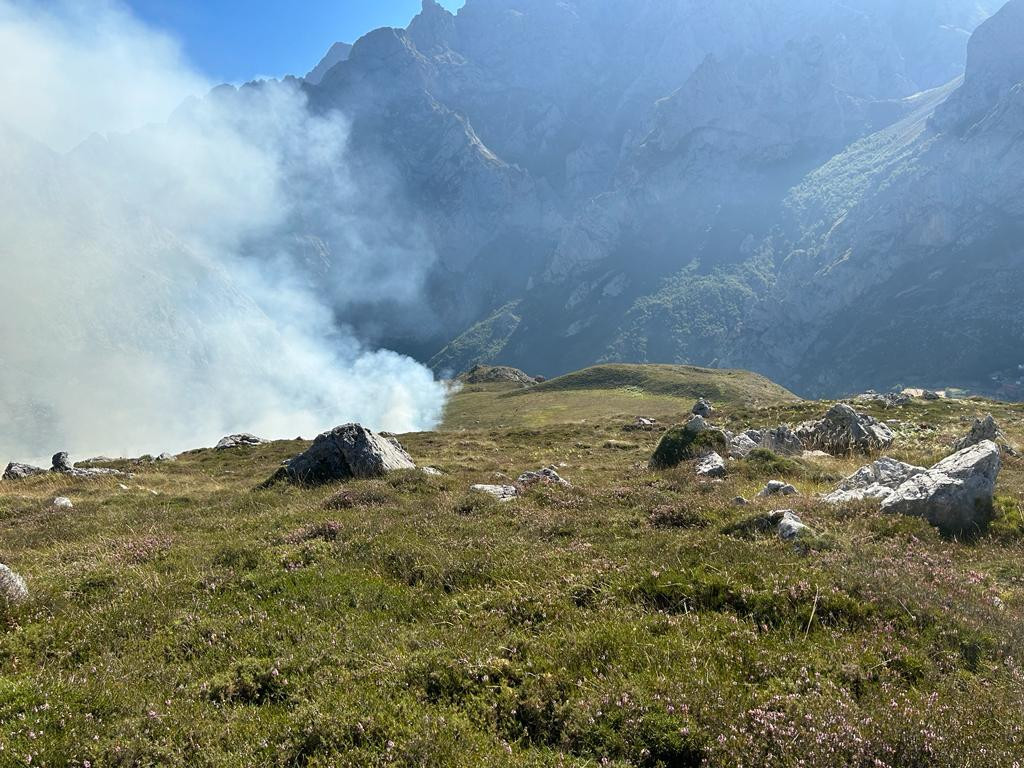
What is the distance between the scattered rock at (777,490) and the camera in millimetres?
15883

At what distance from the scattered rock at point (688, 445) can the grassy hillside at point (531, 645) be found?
10.5m

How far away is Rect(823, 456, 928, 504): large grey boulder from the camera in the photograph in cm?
1441

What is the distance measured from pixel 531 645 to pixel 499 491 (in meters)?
11.5

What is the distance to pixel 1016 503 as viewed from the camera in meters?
13.3

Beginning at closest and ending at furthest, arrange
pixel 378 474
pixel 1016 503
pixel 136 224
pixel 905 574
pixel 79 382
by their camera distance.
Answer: pixel 905 574
pixel 1016 503
pixel 378 474
pixel 79 382
pixel 136 224

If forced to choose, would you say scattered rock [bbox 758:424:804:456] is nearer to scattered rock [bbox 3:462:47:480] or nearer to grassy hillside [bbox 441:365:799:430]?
scattered rock [bbox 3:462:47:480]

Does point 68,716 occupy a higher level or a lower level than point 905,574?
higher

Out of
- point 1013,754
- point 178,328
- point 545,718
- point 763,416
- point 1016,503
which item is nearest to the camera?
point 1013,754

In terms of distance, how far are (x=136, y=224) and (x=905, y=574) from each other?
20019 centimetres

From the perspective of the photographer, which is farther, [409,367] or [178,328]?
[409,367]

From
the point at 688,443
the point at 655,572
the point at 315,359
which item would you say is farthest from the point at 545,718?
the point at 315,359

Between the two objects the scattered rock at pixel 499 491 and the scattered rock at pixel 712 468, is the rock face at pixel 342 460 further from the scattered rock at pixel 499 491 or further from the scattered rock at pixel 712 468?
the scattered rock at pixel 712 468

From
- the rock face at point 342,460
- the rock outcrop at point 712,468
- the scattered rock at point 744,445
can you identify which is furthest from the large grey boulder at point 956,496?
the rock face at point 342,460

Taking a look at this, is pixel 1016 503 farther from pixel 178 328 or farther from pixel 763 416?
pixel 178 328
